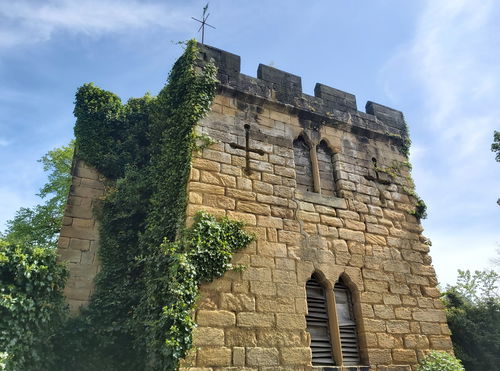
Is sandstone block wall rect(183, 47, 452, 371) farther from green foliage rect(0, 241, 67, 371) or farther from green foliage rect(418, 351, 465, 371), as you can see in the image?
green foliage rect(0, 241, 67, 371)

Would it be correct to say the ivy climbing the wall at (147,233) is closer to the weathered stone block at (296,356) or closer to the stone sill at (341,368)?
the weathered stone block at (296,356)

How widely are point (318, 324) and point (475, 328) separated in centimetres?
675

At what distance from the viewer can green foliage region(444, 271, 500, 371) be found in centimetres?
1002

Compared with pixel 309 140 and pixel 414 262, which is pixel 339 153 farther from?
pixel 414 262

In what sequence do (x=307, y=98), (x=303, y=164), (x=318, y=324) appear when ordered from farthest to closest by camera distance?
(x=307, y=98) → (x=303, y=164) → (x=318, y=324)

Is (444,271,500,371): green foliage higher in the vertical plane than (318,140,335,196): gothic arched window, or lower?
lower

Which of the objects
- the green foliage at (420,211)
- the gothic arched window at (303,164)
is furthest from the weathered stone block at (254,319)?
the green foliage at (420,211)

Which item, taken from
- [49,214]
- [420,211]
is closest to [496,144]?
[420,211]

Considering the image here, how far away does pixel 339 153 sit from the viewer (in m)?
7.51

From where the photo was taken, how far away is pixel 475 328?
10.3 metres

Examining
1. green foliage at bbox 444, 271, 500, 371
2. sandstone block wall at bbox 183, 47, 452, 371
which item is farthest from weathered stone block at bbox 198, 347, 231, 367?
green foliage at bbox 444, 271, 500, 371

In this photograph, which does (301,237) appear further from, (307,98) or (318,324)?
(307,98)

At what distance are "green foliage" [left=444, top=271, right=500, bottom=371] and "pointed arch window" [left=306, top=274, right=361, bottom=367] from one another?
5.74 m

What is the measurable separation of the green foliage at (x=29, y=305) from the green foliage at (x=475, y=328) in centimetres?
946
